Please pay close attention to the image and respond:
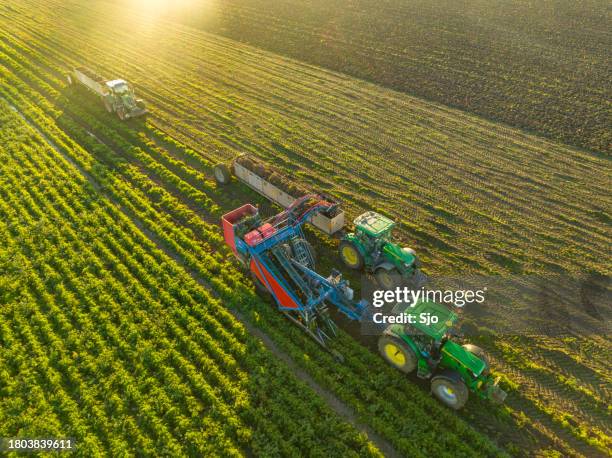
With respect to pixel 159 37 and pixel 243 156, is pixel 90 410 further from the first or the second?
pixel 159 37

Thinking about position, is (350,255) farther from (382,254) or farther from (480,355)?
(480,355)

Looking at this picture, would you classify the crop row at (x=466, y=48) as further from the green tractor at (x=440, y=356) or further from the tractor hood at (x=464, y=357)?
the tractor hood at (x=464, y=357)

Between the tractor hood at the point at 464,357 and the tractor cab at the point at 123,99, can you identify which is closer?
the tractor hood at the point at 464,357

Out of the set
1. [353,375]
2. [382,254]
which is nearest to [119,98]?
[382,254]

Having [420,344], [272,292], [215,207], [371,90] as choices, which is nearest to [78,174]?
[215,207]

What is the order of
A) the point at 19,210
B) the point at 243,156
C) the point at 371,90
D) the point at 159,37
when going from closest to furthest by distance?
1. the point at 19,210
2. the point at 243,156
3. the point at 371,90
4. the point at 159,37

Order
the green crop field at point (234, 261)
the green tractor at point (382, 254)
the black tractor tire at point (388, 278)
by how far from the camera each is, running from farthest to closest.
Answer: the black tractor tire at point (388, 278), the green tractor at point (382, 254), the green crop field at point (234, 261)

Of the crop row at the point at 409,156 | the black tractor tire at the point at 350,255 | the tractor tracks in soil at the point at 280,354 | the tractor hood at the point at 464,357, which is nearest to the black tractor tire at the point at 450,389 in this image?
the tractor hood at the point at 464,357
